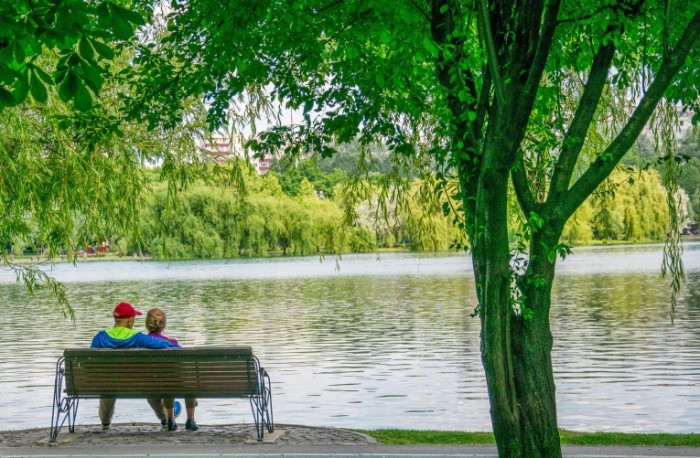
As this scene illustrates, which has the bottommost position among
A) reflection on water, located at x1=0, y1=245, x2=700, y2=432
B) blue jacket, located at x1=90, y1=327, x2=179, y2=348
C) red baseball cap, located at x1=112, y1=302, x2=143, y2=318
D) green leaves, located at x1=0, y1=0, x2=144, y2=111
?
reflection on water, located at x1=0, y1=245, x2=700, y2=432

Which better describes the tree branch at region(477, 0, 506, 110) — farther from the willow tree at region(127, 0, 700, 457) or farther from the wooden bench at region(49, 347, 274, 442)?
the wooden bench at region(49, 347, 274, 442)

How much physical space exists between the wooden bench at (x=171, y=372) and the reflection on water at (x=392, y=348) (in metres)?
2.41

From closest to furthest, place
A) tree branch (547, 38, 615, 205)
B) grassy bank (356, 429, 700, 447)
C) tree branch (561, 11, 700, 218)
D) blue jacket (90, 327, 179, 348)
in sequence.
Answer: tree branch (561, 11, 700, 218) < tree branch (547, 38, 615, 205) < grassy bank (356, 429, 700, 447) < blue jacket (90, 327, 179, 348)

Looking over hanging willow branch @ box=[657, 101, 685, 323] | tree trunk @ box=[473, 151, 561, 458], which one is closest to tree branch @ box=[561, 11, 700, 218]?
tree trunk @ box=[473, 151, 561, 458]

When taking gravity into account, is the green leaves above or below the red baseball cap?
above

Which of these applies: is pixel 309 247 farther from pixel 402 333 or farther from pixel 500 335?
pixel 500 335

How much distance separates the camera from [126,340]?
9.99 meters

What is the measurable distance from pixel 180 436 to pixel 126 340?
0.92 metres

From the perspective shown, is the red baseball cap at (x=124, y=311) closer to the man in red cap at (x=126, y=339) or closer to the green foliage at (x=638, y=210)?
the man in red cap at (x=126, y=339)

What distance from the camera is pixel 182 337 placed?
26.5 meters

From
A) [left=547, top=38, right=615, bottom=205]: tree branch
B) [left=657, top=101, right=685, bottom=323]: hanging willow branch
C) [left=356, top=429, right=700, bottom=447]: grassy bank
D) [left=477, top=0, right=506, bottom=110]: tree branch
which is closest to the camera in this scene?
[left=477, top=0, right=506, bottom=110]: tree branch

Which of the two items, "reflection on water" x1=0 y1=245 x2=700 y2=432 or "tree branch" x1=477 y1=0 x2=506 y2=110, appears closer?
"tree branch" x1=477 y1=0 x2=506 y2=110

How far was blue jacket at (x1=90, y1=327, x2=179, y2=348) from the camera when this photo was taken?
991 cm

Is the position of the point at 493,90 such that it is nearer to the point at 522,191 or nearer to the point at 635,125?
the point at 522,191
